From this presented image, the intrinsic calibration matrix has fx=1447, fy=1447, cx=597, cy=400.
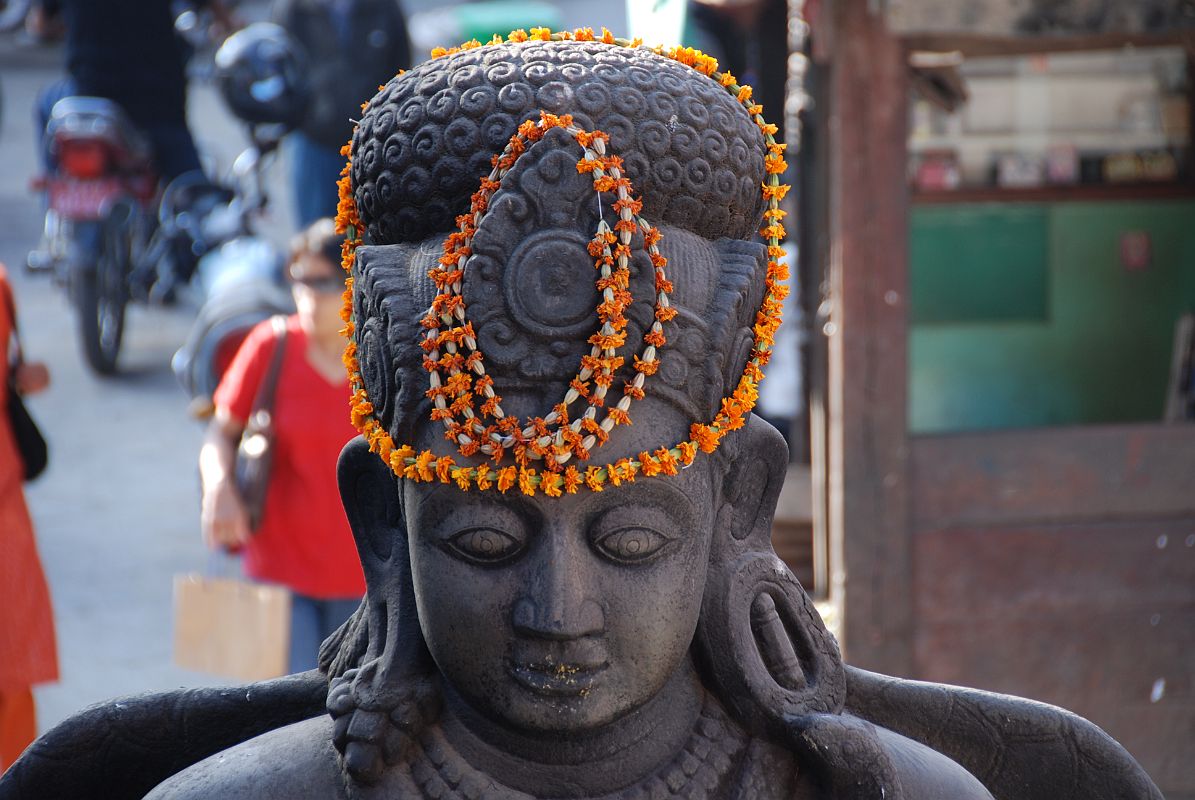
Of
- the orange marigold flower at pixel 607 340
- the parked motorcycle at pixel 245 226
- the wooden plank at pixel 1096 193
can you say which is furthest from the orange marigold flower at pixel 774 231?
the parked motorcycle at pixel 245 226

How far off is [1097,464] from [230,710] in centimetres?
294

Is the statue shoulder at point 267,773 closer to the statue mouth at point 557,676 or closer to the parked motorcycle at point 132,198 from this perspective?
the statue mouth at point 557,676

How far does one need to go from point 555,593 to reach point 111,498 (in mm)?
5410

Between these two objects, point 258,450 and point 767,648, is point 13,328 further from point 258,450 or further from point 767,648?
point 767,648

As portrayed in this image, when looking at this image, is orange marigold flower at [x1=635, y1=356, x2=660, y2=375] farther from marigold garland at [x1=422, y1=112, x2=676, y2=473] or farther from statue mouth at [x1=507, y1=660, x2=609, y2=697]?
statue mouth at [x1=507, y1=660, x2=609, y2=697]

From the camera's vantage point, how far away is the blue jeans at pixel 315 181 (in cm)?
682

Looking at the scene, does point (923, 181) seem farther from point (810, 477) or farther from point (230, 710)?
point (230, 710)

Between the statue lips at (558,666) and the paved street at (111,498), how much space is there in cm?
289

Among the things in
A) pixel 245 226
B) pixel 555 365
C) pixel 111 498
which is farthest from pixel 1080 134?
pixel 111 498

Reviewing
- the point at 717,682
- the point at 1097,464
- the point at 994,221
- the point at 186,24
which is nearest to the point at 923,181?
the point at 994,221

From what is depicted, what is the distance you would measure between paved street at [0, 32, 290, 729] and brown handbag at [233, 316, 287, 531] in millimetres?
938

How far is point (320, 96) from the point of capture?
6.98 m

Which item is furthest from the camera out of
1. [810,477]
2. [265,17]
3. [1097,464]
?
[265,17]

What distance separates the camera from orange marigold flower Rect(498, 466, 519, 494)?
176 cm
